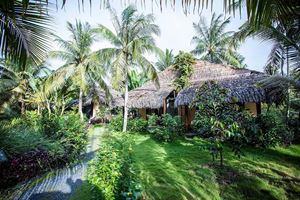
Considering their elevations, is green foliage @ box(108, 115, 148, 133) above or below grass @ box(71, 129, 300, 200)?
above

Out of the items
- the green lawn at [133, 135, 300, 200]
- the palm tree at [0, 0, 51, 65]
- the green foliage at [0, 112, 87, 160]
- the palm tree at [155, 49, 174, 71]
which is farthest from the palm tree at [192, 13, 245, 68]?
the palm tree at [0, 0, 51, 65]

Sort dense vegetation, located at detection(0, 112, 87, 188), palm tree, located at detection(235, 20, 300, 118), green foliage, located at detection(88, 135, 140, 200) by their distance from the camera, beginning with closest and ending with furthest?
1. green foliage, located at detection(88, 135, 140, 200)
2. palm tree, located at detection(235, 20, 300, 118)
3. dense vegetation, located at detection(0, 112, 87, 188)

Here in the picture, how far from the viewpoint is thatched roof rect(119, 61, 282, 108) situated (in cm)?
1012

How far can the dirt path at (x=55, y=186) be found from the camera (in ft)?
14.9

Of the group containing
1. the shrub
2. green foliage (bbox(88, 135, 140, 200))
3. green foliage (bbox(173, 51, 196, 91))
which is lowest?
green foliage (bbox(88, 135, 140, 200))

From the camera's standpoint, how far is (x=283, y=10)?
5.69 ft

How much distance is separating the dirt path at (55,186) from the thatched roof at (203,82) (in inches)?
286

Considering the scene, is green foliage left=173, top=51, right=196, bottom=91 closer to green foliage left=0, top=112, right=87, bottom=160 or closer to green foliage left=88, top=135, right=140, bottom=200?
green foliage left=0, top=112, right=87, bottom=160

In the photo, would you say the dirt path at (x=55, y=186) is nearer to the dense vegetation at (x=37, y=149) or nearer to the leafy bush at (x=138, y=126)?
the dense vegetation at (x=37, y=149)

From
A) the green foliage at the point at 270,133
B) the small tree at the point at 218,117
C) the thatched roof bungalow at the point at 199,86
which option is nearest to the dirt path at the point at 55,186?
the small tree at the point at 218,117

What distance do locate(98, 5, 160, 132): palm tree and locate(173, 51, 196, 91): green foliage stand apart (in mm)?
2873

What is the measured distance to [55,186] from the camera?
199 inches

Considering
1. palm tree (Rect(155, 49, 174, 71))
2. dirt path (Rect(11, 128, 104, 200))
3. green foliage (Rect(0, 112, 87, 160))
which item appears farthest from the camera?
palm tree (Rect(155, 49, 174, 71))

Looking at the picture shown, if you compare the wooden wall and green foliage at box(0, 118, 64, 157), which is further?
the wooden wall
